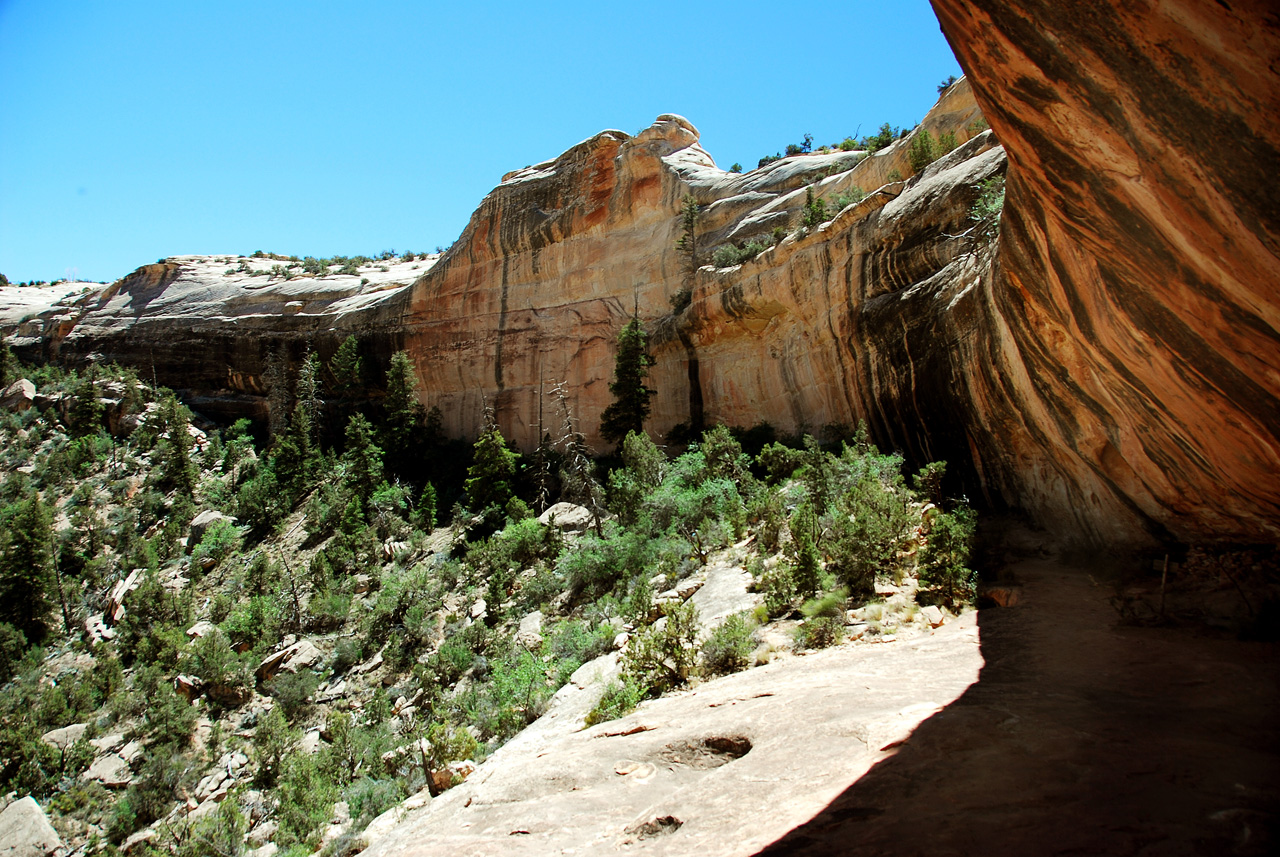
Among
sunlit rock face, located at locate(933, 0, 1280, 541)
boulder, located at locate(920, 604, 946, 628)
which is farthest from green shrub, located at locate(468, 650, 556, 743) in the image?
sunlit rock face, located at locate(933, 0, 1280, 541)

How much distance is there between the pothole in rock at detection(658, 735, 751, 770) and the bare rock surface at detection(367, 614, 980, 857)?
12 mm

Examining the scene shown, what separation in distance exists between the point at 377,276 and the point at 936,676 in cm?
5047

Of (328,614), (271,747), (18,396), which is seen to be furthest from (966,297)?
(18,396)

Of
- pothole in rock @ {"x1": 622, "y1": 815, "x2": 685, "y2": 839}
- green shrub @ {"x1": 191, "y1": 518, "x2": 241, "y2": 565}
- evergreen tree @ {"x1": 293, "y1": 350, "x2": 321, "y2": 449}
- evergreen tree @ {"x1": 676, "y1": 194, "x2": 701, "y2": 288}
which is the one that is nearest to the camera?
pothole in rock @ {"x1": 622, "y1": 815, "x2": 685, "y2": 839}

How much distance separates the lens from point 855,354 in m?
20.9

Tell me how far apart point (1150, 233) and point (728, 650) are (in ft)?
22.9

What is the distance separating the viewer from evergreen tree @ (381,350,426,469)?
35906 mm

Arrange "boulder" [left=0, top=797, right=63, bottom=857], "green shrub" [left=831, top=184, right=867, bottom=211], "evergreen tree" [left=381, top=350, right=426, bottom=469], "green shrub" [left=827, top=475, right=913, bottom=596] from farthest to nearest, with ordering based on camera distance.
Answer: "evergreen tree" [left=381, top=350, right=426, bottom=469]
"green shrub" [left=831, top=184, right=867, bottom=211]
"boulder" [left=0, top=797, right=63, bottom=857]
"green shrub" [left=827, top=475, right=913, bottom=596]

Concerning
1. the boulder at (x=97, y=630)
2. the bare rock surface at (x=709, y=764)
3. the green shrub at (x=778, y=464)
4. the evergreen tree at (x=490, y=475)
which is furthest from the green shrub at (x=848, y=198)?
the boulder at (x=97, y=630)

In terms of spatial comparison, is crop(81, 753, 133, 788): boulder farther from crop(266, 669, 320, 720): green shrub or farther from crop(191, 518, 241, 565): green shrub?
crop(191, 518, 241, 565): green shrub

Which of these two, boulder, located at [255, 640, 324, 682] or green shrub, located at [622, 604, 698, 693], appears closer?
green shrub, located at [622, 604, 698, 693]

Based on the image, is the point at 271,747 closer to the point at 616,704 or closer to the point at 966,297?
the point at 616,704

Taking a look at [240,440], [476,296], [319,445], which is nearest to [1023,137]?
[476,296]

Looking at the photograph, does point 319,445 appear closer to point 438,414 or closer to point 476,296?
point 438,414
